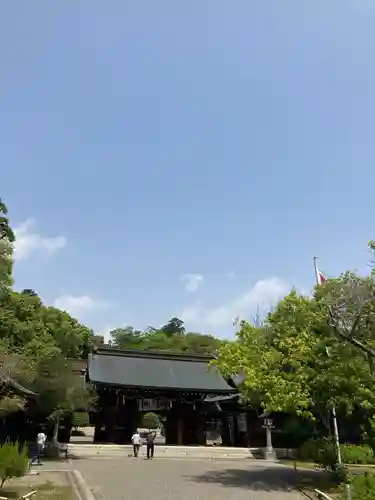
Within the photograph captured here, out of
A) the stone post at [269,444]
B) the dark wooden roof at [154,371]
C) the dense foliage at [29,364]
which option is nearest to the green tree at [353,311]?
the dense foliage at [29,364]

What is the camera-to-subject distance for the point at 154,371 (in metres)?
40.9

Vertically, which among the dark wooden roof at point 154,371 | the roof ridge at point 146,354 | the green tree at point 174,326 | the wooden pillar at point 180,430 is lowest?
the wooden pillar at point 180,430

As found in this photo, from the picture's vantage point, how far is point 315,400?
62.9ft

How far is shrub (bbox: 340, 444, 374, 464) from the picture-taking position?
24500 mm

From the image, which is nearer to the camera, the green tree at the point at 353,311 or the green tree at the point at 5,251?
the green tree at the point at 353,311

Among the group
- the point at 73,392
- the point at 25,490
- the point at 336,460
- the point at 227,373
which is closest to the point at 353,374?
the point at 336,460

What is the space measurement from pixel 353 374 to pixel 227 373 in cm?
583

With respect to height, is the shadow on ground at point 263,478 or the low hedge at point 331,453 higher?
the low hedge at point 331,453

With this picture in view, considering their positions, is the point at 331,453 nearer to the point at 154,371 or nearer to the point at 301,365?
the point at 301,365

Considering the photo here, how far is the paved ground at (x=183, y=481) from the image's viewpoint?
53.3 ft

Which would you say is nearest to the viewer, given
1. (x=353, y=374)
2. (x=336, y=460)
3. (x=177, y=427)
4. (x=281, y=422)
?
(x=353, y=374)

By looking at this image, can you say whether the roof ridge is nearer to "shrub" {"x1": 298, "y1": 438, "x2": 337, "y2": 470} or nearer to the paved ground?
the paved ground

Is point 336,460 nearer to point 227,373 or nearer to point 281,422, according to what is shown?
point 227,373

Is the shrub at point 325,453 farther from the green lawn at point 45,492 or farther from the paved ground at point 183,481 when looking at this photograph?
the green lawn at point 45,492
